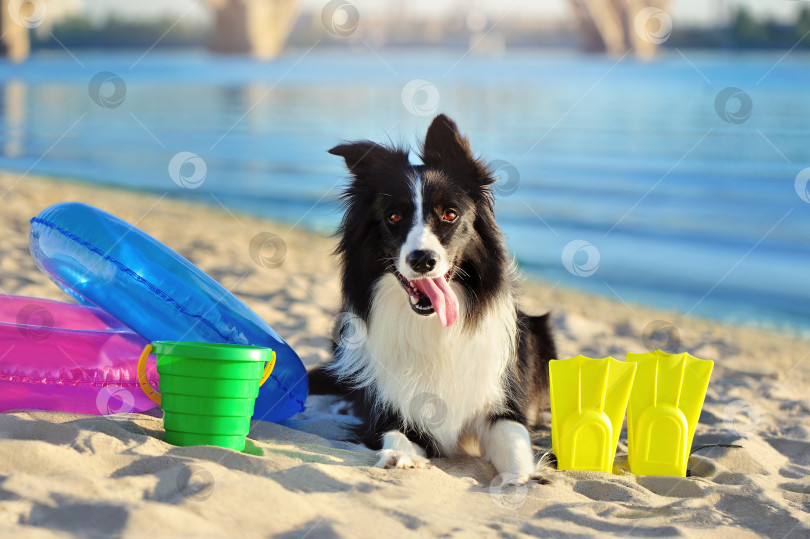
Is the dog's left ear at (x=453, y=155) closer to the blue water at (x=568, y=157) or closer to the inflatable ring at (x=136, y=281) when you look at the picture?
the blue water at (x=568, y=157)

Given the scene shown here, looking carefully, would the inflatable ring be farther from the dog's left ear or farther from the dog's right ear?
the dog's left ear

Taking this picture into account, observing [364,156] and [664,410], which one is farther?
[364,156]

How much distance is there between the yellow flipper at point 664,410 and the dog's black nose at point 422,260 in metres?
1.01

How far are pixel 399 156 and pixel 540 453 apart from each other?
149 centimetres

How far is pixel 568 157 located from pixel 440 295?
14.4 metres

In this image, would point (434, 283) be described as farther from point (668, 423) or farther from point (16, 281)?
point (16, 281)

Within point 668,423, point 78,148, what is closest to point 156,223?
point 668,423

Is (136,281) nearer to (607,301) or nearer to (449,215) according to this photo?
(449,215)

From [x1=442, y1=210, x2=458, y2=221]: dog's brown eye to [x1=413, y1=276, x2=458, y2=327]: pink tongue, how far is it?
25cm

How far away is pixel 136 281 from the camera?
3.34 metres

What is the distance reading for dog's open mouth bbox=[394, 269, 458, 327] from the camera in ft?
10.6

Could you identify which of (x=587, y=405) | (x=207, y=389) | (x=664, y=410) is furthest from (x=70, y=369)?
(x=664, y=410)

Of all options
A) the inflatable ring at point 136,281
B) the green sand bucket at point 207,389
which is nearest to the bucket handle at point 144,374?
the green sand bucket at point 207,389

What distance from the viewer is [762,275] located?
29.6 feet
